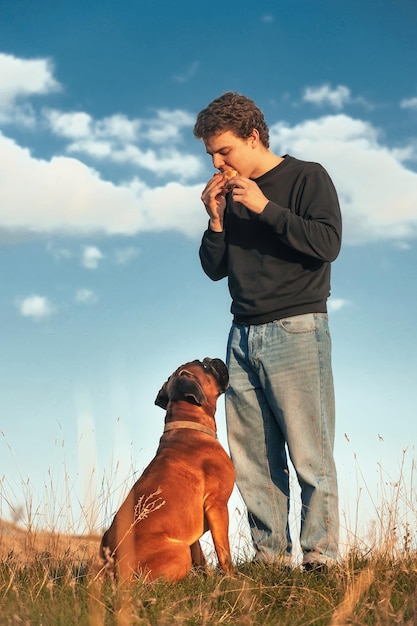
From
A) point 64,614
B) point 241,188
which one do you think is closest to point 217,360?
point 241,188

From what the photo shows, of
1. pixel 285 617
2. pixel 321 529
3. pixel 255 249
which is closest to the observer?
pixel 285 617

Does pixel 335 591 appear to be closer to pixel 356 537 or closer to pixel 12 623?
pixel 356 537

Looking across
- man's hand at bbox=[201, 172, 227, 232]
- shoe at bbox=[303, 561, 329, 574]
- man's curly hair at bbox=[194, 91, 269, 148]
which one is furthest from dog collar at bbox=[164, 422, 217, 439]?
man's curly hair at bbox=[194, 91, 269, 148]

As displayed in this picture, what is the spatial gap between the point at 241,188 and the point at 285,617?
9.45ft

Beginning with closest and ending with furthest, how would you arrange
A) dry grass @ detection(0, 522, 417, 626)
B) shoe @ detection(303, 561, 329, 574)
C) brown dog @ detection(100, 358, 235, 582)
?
dry grass @ detection(0, 522, 417, 626), brown dog @ detection(100, 358, 235, 582), shoe @ detection(303, 561, 329, 574)

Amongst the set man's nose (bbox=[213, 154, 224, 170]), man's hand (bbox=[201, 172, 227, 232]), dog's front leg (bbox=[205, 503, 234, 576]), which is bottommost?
dog's front leg (bbox=[205, 503, 234, 576])

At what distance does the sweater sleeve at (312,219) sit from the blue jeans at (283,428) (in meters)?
0.51

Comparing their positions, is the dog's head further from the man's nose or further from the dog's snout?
the man's nose

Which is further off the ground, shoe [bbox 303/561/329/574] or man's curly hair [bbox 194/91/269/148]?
man's curly hair [bbox 194/91/269/148]

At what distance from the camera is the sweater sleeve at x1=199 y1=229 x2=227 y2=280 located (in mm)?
6012

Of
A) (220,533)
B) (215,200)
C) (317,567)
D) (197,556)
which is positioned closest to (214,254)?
(215,200)

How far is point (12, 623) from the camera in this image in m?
3.92

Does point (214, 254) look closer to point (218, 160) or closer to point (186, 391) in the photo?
point (218, 160)

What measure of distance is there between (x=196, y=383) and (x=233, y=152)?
1.78 meters
